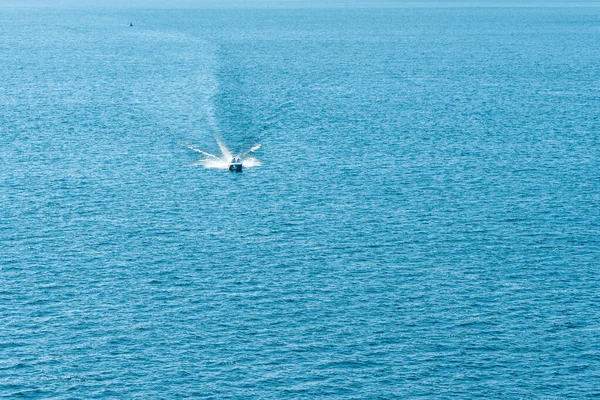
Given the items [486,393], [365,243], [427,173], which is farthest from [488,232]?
[486,393]

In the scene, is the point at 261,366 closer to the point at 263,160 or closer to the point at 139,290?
the point at 139,290

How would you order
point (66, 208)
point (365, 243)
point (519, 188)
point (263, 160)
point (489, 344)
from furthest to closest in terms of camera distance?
point (263, 160)
point (519, 188)
point (66, 208)
point (365, 243)
point (489, 344)


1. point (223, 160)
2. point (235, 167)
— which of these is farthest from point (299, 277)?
point (223, 160)

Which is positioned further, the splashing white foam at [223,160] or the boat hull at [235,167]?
the splashing white foam at [223,160]

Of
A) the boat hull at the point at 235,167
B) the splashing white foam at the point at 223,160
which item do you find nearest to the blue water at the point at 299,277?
the boat hull at the point at 235,167

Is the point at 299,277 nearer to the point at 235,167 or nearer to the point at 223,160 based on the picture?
the point at 235,167

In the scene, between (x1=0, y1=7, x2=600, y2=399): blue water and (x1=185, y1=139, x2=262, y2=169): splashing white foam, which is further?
(x1=185, y1=139, x2=262, y2=169): splashing white foam

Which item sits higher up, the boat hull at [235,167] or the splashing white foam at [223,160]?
the splashing white foam at [223,160]

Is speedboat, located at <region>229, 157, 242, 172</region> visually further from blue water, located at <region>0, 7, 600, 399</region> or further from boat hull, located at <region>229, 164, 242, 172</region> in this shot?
blue water, located at <region>0, 7, 600, 399</region>

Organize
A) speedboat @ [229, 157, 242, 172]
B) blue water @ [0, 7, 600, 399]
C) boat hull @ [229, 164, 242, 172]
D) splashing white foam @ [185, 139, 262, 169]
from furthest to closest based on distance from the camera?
splashing white foam @ [185, 139, 262, 169] → boat hull @ [229, 164, 242, 172] → speedboat @ [229, 157, 242, 172] → blue water @ [0, 7, 600, 399]

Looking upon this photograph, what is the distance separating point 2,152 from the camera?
193m

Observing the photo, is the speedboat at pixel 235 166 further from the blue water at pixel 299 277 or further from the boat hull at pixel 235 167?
the blue water at pixel 299 277

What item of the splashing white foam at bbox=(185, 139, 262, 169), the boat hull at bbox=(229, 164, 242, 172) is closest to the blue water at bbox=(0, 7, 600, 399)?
the boat hull at bbox=(229, 164, 242, 172)

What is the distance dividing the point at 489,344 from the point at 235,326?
30.7m
